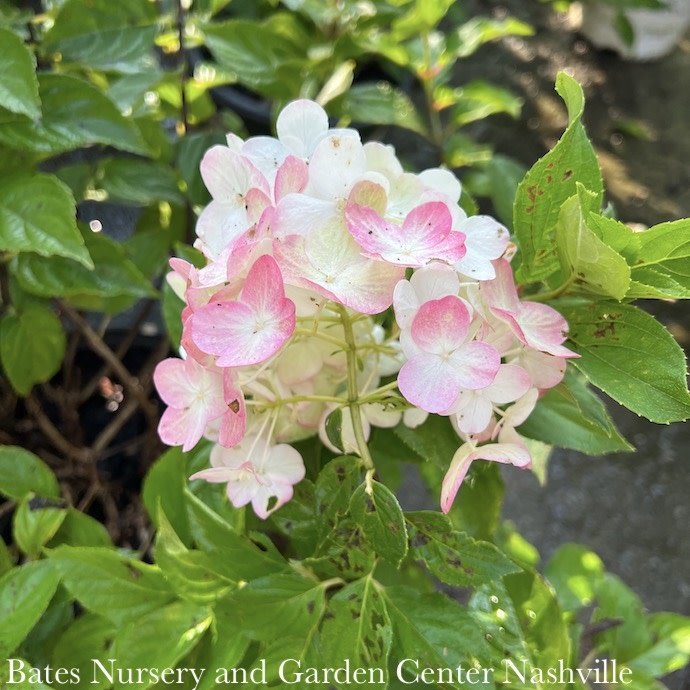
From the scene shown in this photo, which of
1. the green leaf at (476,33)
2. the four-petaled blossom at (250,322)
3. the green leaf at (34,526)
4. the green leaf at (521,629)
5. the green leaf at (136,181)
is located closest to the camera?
the four-petaled blossom at (250,322)

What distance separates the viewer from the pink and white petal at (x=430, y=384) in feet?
0.97

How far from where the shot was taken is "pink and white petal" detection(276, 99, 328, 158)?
13.9 inches

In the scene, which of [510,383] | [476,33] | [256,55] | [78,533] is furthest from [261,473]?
[476,33]

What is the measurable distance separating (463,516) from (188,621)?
20cm

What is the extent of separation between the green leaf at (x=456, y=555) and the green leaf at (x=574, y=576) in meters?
0.39

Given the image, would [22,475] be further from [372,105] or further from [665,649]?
[665,649]

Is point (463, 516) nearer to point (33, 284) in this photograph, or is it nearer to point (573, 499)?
point (33, 284)

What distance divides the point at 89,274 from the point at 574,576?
0.58m

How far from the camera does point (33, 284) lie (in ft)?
1.78

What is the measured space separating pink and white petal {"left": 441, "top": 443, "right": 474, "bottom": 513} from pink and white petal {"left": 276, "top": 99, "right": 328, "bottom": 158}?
0.59 feet

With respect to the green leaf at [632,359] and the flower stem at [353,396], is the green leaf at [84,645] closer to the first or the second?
the flower stem at [353,396]

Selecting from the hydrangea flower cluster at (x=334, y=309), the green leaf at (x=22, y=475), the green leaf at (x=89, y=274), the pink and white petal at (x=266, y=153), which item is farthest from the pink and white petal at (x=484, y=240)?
the green leaf at (x=22, y=475)

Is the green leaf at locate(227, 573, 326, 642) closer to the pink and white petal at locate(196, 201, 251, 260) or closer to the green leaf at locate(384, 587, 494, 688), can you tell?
the green leaf at locate(384, 587, 494, 688)

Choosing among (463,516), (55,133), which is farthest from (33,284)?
(463,516)
